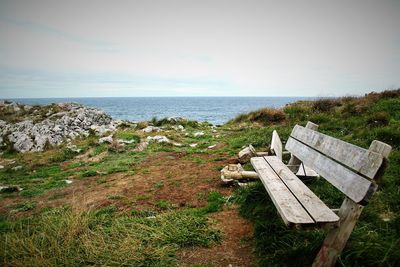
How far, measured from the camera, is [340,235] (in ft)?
7.53

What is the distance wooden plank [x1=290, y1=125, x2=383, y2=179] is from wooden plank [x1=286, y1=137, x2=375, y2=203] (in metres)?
0.06

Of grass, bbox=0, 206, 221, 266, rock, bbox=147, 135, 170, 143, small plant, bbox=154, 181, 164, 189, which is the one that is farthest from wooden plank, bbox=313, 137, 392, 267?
rock, bbox=147, 135, 170, 143

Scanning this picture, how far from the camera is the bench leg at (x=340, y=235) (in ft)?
7.41

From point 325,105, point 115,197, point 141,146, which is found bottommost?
point 115,197

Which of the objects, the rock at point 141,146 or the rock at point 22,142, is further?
the rock at point 22,142

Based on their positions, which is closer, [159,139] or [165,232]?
[165,232]

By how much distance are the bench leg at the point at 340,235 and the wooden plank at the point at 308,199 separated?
0.10 metres

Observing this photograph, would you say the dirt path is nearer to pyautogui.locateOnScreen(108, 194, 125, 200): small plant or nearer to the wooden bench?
pyautogui.locateOnScreen(108, 194, 125, 200): small plant

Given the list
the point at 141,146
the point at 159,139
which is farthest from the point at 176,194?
the point at 159,139

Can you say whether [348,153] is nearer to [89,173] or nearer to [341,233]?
[341,233]

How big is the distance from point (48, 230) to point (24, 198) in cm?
340

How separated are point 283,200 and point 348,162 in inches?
30.6

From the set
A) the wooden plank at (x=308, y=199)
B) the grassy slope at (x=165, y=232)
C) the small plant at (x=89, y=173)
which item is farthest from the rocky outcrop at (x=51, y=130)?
the wooden plank at (x=308, y=199)

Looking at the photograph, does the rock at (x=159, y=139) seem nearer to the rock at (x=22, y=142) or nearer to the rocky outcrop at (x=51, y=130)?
the rocky outcrop at (x=51, y=130)
